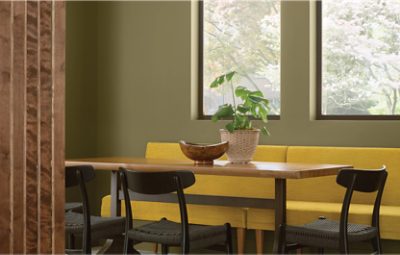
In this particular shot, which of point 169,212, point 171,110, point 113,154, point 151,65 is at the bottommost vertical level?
point 169,212

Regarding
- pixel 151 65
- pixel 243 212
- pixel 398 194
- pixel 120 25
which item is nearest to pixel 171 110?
pixel 151 65

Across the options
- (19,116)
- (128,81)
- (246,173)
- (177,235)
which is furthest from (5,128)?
(128,81)

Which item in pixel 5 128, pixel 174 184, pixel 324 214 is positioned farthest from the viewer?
pixel 324 214

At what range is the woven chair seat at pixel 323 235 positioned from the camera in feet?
11.9

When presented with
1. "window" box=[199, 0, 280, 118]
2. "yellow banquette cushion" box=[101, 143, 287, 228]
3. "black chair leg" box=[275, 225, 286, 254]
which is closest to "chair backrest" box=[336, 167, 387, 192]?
"black chair leg" box=[275, 225, 286, 254]

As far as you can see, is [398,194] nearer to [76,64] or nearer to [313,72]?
[313,72]

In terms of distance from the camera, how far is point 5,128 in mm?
1422

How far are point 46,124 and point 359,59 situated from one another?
14.3ft

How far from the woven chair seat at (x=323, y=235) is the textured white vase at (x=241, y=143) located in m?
0.71

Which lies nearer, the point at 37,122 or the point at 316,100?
the point at 37,122

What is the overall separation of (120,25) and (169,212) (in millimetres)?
1923

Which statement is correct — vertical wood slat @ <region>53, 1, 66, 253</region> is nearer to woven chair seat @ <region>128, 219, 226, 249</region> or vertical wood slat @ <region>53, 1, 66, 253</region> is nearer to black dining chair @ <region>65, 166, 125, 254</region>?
woven chair seat @ <region>128, 219, 226, 249</region>

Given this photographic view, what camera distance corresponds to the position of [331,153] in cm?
523

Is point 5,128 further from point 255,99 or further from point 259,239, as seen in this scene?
point 259,239
